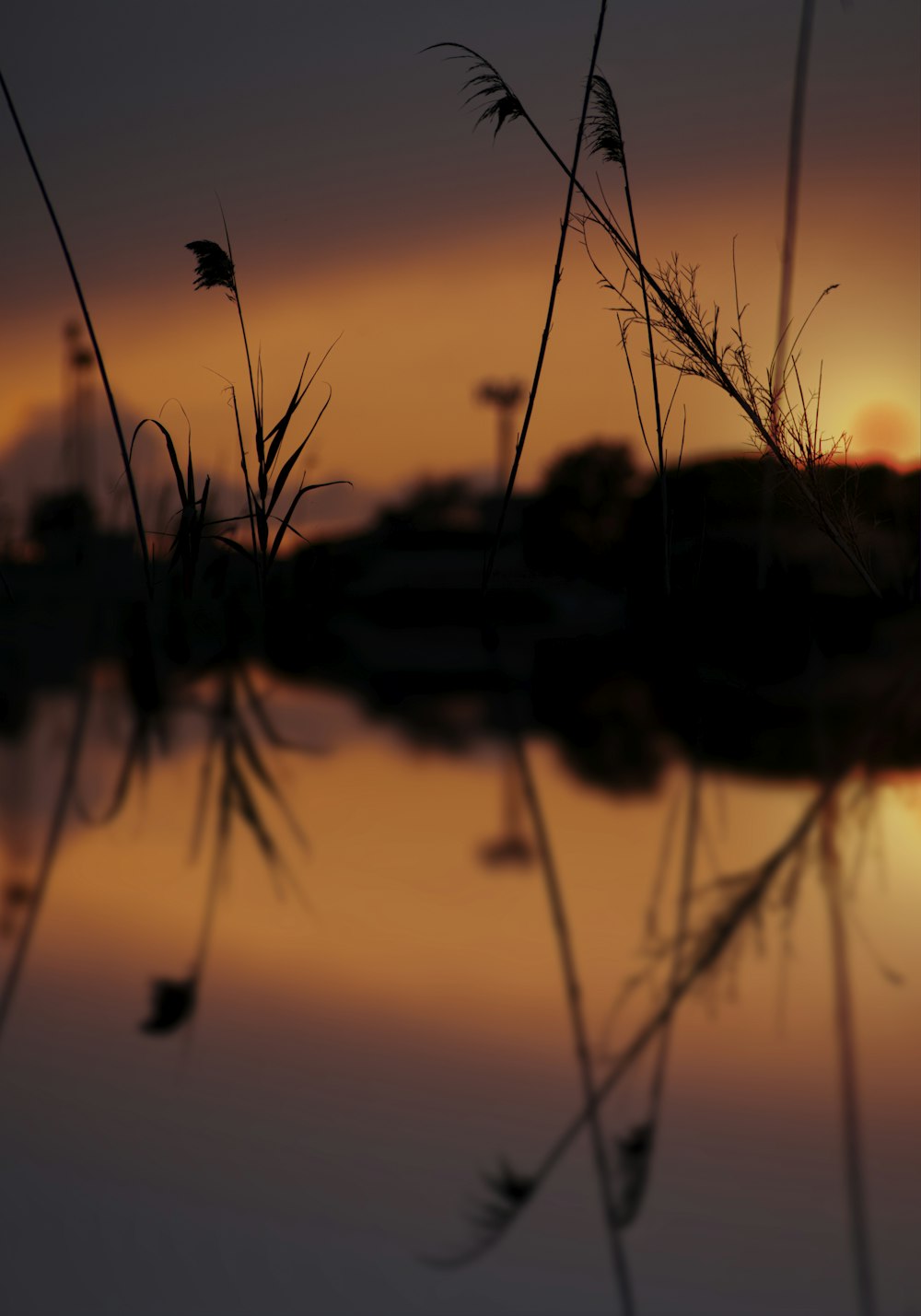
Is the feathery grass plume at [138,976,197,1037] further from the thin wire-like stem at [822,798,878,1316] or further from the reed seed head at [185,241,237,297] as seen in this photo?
the reed seed head at [185,241,237,297]

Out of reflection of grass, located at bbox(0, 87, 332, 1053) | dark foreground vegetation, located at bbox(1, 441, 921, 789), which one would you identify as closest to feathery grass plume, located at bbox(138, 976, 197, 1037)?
reflection of grass, located at bbox(0, 87, 332, 1053)

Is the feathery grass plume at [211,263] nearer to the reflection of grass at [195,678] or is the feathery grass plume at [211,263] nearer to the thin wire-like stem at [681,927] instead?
the reflection of grass at [195,678]

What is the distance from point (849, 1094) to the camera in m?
0.69

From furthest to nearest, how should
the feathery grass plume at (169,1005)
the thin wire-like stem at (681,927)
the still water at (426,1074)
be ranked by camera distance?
the feathery grass plume at (169,1005) → the thin wire-like stem at (681,927) → the still water at (426,1074)

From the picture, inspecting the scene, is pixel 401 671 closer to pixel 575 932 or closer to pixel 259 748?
pixel 259 748

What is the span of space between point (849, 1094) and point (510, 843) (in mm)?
519

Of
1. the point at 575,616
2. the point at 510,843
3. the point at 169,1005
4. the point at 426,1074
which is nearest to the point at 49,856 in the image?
the point at 169,1005

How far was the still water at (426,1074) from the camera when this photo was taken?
1.77ft

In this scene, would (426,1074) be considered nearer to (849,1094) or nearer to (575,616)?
(849,1094)

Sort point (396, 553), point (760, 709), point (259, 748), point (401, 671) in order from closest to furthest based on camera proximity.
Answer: point (259, 748)
point (760, 709)
point (401, 671)
point (396, 553)

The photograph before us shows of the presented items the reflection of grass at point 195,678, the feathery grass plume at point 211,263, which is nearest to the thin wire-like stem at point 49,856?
the reflection of grass at point 195,678

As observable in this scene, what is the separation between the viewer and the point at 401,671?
2.60m

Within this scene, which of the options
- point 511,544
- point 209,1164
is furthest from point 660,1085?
point 511,544

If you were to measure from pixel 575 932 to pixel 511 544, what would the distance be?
140 centimetres
